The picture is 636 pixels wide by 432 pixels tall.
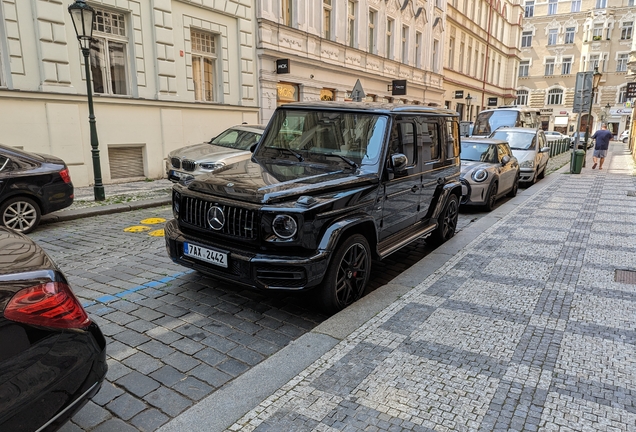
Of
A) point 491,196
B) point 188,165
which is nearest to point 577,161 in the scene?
point 491,196

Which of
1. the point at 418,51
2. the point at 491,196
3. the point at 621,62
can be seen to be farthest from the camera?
the point at 621,62

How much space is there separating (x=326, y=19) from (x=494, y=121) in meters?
10.4

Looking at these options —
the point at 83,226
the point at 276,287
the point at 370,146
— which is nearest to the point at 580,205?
the point at 370,146

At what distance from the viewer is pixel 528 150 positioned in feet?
46.3

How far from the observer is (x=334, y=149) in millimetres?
4777

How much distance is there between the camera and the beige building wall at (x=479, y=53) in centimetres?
3497

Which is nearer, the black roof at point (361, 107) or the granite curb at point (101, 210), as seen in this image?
the black roof at point (361, 107)

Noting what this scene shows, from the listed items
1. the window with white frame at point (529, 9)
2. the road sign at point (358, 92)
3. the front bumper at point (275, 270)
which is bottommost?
the front bumper at point (275, 270)

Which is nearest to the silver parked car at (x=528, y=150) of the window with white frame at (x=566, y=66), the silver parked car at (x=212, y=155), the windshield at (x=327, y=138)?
the silver parked car at (x=212, y=155)

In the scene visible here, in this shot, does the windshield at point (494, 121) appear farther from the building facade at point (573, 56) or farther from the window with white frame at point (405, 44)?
the building facade at point (573, 56)

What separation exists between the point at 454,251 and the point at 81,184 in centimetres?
1012

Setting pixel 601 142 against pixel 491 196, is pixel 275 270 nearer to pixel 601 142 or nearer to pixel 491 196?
pixel 491 196

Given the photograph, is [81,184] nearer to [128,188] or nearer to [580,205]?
[128,188]

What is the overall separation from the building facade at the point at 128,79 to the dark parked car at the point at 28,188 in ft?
14.1
